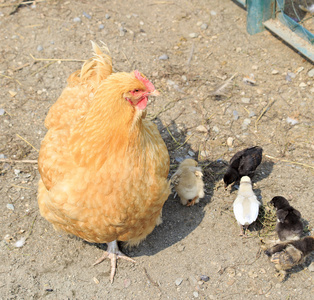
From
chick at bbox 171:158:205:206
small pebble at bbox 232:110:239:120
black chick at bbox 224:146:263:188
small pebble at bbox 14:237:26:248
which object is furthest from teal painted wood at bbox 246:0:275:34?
small pebble at bbox 14:237:26:248

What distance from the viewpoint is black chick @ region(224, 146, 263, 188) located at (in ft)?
12.8

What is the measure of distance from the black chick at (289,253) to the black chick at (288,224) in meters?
0.10

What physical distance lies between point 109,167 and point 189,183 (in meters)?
1.34

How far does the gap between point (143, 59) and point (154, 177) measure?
2.99 m

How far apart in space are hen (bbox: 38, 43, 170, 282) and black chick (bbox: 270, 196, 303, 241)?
1.19 metres

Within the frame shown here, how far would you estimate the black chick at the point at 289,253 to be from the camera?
10.3 ft

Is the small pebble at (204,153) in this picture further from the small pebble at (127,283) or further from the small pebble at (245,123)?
the small pebble at (127,283)

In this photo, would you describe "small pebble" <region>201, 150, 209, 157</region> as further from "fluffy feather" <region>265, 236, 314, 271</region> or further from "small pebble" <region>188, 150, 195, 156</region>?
"fluffy feather" <region>265, 236, 314, 271</region>

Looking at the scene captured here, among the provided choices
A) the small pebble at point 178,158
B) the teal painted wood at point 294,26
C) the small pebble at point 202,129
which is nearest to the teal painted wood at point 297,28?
the teal painted wood at point 294,26

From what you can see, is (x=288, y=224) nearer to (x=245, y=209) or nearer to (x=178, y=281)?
(x=245, y=209)

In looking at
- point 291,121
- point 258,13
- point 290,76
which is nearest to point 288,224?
point 291,121

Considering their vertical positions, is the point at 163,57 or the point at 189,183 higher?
the point at 163,57

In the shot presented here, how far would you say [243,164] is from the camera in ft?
12.9

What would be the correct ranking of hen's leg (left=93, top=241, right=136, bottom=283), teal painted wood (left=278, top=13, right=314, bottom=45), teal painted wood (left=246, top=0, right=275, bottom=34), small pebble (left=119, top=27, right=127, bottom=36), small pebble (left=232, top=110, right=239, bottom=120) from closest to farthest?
hen's leg (left=93, top=241, right=136, bottom=283) < small pebble (left=232, top=110, right=239, bottom=120) < teal painted wood (left=278, top=13, right=314, bottom=45) < teal painted wood (left=246, top=0, right=275, bottom=34) < small pebble (left=119, top=27, right=127, bottom=36)
